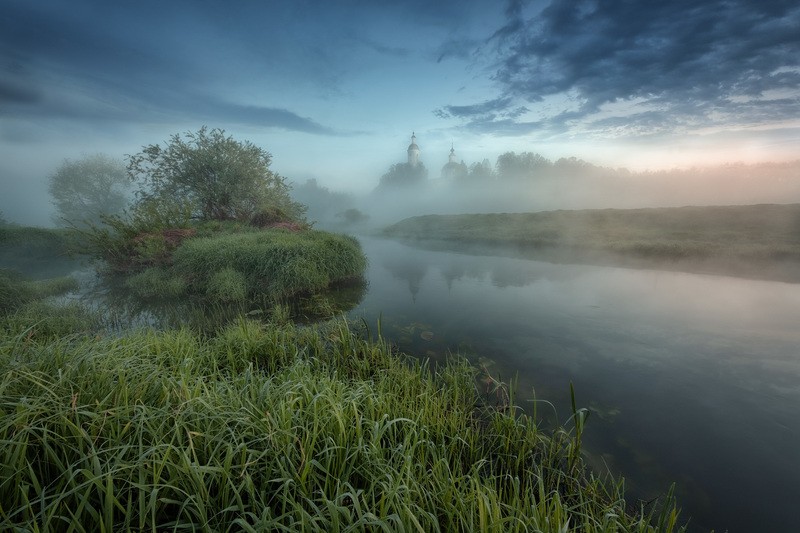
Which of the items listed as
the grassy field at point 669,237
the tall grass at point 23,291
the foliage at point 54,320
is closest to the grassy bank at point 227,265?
the tall grass at point 23,291

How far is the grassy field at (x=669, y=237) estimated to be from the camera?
1719cm

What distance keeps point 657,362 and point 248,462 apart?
874 centimetres

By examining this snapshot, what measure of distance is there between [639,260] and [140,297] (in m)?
27.2

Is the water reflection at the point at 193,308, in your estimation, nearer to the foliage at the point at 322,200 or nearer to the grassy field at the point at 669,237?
the grassy field at the point at 669,237

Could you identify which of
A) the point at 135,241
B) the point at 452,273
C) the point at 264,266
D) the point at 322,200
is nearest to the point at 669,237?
the point at 452,273

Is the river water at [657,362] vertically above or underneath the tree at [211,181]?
underneath

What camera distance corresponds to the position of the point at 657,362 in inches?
270

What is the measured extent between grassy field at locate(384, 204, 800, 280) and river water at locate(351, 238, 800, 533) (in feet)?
17.9

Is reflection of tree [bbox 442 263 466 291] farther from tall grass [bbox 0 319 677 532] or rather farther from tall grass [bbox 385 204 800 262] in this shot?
tall grass [bbox 385 204 800 262]

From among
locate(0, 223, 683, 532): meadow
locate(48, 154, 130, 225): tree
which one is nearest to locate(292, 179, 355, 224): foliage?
locate(48, 154, 130, 225): tree

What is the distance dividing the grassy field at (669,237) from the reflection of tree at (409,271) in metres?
10.4

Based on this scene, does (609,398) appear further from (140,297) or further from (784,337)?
(140,297)

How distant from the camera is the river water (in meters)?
3.90

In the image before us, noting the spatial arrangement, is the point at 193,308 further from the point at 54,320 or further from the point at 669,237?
the point at 669,237
